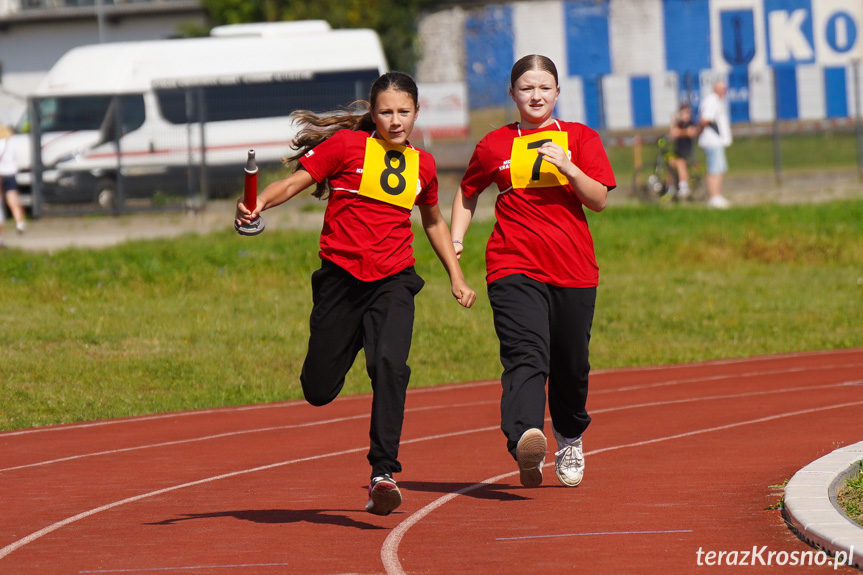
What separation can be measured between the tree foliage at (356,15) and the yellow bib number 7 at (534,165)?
3848 cm

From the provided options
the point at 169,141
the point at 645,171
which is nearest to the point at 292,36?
the point at 169,141

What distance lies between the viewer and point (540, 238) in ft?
22.7

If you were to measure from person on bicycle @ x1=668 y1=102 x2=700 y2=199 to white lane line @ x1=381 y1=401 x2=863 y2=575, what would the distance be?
14.6 meters

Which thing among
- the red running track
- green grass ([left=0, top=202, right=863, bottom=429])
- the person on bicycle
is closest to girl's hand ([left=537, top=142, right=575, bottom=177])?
the red running track

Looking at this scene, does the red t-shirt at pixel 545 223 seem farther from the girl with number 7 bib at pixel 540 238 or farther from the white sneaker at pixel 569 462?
the white sneaker at pixel 569 462

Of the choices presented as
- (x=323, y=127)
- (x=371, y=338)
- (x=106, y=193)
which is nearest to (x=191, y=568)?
(x=371, y=338)

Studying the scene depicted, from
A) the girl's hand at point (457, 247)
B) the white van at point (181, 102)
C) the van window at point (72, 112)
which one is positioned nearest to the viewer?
the girl's hand at point (457, 247)

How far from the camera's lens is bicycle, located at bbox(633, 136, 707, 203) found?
83.1 feet

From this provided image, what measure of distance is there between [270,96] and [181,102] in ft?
5.89

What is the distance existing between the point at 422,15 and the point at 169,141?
23.1m

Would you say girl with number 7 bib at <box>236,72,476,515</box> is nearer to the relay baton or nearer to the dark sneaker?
the dark sneaker

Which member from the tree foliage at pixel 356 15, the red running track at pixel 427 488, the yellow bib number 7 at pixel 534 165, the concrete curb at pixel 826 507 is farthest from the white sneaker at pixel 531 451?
the tree foliage at pixel 356 15

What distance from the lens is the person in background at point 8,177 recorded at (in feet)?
75.2

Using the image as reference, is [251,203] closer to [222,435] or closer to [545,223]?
[545,223]
